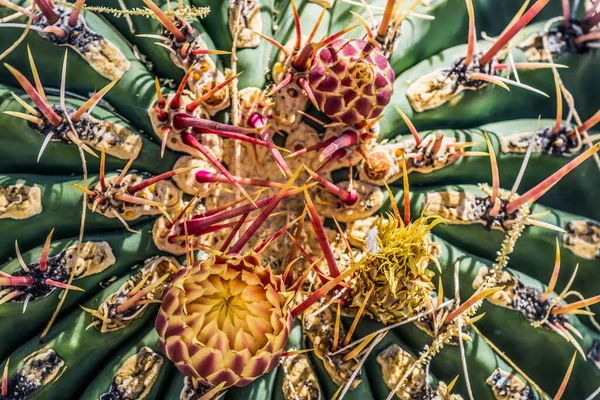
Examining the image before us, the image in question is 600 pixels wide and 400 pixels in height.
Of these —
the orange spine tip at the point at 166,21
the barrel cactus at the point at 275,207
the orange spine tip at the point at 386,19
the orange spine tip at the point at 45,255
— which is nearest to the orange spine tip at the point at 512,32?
the barrel cactus at the point at 275,207

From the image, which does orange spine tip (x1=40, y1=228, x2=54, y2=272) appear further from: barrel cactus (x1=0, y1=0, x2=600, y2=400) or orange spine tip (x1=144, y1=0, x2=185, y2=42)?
orange spine tip (x1=144, y1=0, x2=185, y2=42)

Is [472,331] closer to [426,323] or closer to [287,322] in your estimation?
[426,323]

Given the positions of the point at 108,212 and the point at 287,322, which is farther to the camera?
the point at 108,212

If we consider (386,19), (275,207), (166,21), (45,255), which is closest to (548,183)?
(386,19)

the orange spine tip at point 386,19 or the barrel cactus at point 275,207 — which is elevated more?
the orange spine tip at point 386,19

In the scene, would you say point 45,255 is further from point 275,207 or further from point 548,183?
point 548,183

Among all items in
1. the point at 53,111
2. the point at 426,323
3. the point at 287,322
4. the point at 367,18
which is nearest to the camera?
the point at 287,322

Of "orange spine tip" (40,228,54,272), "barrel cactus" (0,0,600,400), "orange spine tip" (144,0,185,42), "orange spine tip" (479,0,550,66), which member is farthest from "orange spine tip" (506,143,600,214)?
"orange spine tip" (40,228,54,272)

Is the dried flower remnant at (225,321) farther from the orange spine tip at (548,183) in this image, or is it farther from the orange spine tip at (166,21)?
the orange spine tip at (548,183)

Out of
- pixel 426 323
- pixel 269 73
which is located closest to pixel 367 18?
pixel 269 73
